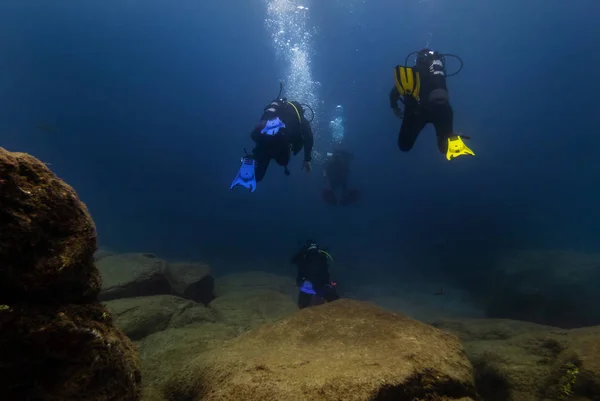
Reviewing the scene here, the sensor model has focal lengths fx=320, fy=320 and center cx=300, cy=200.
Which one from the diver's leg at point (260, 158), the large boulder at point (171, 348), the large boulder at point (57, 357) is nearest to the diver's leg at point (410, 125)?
the diver's leg at point (260, 158)

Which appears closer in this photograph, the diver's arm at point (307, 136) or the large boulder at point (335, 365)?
the large boulder at point (335, 365)

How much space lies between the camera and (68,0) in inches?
1501

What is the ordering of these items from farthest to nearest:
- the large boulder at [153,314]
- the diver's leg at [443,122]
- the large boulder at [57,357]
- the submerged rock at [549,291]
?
the submerged rock at [549,291] → the diver's leg at [443,122] → the large boulder at [153,314] → the large boulder at [57,357]

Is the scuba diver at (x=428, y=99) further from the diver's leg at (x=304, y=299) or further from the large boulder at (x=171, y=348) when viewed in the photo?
the diver's leg at (x=304, y=299)

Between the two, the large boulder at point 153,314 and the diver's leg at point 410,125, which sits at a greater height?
the diver's leg at point 410,125

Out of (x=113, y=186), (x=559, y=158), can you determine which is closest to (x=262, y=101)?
(x=113, y=186)

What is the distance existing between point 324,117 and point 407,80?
5712cm

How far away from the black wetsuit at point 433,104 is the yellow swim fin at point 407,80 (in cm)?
23

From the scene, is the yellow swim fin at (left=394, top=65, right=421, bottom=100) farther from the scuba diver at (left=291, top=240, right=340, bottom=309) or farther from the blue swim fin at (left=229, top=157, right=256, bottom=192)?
the scuba diver at (left=291, top=240, right=340, bottom=309)

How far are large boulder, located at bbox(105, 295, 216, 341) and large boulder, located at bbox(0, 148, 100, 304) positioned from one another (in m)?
2.88

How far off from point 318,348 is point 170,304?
3485 millimetres

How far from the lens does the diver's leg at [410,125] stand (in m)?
5.69

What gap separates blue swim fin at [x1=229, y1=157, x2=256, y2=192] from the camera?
19.9ft

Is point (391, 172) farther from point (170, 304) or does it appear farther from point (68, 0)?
point (170, 304)
